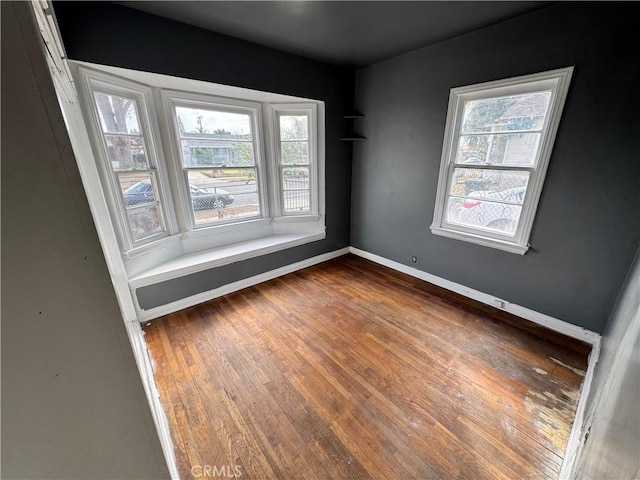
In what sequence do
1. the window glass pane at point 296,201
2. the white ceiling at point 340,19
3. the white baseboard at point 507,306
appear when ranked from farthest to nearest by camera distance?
1. the window glass pane at point 296,201
2. the white baseboard at point 507,306
3. the white ceiling at point 340,19

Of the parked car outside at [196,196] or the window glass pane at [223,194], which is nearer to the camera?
the parked car outside at [196,196]

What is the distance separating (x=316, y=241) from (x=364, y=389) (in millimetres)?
2233

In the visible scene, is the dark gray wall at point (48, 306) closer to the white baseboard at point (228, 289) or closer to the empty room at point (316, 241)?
the empty room at point (316, 241)

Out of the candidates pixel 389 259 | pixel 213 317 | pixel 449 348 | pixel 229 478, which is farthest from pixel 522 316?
pixel 213 317

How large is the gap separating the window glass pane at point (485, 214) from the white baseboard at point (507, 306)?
2.33 feet

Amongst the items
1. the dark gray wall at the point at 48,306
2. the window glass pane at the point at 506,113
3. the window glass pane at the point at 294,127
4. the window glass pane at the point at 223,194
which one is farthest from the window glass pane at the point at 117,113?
the window glass pane at the point at 506,113

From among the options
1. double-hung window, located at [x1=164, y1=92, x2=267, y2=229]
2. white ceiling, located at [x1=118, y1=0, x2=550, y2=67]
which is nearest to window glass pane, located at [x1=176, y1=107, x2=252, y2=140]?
double-hung window, located at [x1=164, y1=92, x2=267, y2=229]

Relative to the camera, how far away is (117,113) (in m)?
2.14

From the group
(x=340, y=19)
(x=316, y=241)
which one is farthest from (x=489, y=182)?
(x=316, y=241)

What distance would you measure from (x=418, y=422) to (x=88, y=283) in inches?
69.2

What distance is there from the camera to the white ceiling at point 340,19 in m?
1.90

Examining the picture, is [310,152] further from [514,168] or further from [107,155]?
[514,168]

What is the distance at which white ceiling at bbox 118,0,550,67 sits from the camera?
6.23ft

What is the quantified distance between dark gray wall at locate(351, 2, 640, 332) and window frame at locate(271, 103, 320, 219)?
0.90m
